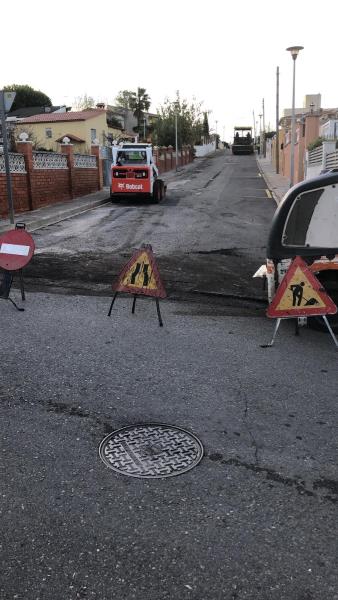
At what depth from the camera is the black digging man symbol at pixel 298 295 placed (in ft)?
20.7

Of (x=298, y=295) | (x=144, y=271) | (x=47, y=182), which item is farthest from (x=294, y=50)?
(x=298, y=295)

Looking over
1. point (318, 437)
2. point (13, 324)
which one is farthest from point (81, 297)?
point (318, 437)

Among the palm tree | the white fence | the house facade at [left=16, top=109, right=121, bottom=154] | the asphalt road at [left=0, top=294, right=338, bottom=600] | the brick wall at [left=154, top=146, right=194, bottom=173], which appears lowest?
the asphalt road at [left=0, top=294, right=338, bottom=600]

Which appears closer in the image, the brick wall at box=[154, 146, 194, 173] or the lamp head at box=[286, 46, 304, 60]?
the lamp head at box=[286, 46, 304, 60]

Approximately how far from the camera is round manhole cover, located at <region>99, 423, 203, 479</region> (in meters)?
3.81

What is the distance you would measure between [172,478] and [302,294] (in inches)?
132

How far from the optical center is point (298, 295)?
20.9ft

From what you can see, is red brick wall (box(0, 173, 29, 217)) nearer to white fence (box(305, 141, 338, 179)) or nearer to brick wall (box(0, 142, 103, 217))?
brick wall (box(0, 142, 103, 217))

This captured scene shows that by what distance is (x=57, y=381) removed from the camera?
5266 millimetres

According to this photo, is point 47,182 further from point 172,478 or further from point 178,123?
point 178,123

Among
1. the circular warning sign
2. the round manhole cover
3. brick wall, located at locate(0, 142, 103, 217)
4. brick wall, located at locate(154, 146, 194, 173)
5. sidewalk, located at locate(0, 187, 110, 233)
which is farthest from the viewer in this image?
brick wall, located at locate(154, 146, 194, 173)

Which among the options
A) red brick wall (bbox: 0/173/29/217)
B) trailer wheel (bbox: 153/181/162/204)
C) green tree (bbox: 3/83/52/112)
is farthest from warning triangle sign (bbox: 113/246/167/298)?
green tree (bbox: 3/83/52/112)

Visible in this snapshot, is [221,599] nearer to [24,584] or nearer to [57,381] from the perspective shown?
[24,584]

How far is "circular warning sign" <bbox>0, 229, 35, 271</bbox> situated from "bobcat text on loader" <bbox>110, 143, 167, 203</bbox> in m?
15.2
